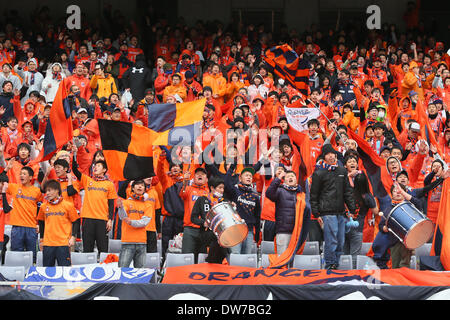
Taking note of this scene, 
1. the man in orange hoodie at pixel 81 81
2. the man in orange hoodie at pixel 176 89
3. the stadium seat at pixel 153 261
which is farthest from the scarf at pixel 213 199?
the man in orange hoodie at pixel 81 81

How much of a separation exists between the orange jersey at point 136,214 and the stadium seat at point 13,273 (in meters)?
1.69

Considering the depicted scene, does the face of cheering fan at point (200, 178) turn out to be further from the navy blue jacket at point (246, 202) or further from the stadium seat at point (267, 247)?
the stadium seat at point (267, 247)

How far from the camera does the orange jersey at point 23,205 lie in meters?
10.5

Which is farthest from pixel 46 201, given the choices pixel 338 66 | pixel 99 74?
pixel 338 66

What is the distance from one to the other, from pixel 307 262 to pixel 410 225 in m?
1.52

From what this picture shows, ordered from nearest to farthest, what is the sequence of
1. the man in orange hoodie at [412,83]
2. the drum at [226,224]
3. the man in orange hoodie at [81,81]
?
the drum at [226,224], the man in orange hoodie at [81,81], the man in orange hoodie at [412,83]

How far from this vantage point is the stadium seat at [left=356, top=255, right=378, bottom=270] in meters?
9.74

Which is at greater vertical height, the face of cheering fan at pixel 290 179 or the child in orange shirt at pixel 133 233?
the face of cheering fan at pixel 290 179

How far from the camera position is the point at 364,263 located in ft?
32.1

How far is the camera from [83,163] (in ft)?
41.4

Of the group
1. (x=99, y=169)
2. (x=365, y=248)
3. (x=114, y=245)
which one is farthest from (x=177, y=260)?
(x=365, y=248)

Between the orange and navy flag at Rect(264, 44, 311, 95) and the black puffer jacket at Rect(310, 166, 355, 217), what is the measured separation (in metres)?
4.17

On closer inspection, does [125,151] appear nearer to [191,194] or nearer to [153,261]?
[191,194]

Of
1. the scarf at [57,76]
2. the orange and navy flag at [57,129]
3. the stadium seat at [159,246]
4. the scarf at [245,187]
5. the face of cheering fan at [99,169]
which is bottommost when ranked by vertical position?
the stadium seat at [159,246]
